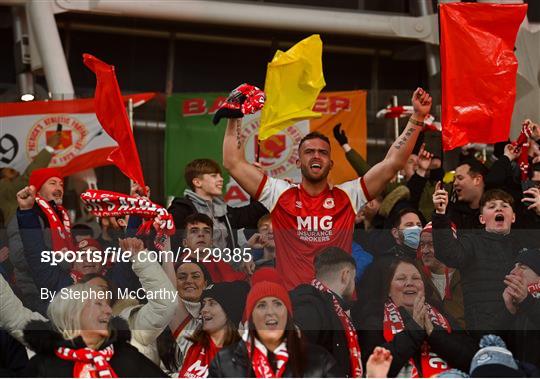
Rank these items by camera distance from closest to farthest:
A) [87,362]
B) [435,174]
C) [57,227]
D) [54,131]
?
[87,362], [57,227], [435,174], [54,131]

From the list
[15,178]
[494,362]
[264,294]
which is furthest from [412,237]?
[15,178]

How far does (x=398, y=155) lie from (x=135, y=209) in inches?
76.0

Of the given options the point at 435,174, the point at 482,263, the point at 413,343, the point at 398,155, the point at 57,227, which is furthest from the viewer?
the point at 435,174

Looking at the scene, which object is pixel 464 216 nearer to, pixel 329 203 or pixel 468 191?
pixel 468 191

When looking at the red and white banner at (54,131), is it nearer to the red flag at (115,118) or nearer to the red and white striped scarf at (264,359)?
the red flag at (115,118)

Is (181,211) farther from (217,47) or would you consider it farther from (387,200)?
(217,47)

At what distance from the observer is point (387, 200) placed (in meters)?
11.6

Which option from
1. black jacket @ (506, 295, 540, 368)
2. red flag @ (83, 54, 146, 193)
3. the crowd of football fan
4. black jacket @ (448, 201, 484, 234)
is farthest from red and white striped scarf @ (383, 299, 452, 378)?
red flag @ (83, 54, 146, 193)

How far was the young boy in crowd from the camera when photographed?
29.2 ft

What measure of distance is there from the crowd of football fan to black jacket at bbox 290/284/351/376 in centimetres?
1

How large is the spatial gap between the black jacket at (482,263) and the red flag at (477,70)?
1.44 meters

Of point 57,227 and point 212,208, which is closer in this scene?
point 57,227

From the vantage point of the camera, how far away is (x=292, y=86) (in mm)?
10672

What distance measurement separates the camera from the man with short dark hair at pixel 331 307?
8.61 m
